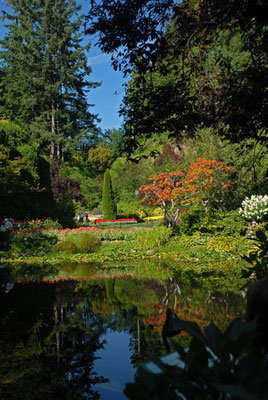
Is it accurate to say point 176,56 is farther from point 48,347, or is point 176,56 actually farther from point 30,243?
point 30,243

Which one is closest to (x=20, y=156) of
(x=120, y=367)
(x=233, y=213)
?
(x=233, y=213)

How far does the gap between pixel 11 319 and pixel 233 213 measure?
10.3 m

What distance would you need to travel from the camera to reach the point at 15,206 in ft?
59.7

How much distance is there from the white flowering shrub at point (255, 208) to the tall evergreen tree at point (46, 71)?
30.8 m

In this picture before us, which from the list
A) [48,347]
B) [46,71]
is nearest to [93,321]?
[48,347]

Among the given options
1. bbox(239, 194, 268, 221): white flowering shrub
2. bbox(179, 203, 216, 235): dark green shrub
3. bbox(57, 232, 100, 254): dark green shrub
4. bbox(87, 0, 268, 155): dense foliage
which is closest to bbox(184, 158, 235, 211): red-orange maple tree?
bbox(179, 203, 216, 235): dark green shrub

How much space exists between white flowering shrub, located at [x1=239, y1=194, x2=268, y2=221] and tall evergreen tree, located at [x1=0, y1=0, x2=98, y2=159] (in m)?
30.8

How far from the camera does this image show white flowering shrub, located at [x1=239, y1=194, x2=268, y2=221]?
11703mm

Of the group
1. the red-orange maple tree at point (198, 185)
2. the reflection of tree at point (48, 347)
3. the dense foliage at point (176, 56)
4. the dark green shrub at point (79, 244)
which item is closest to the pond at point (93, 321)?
the reflection of tree at point (48, 347)

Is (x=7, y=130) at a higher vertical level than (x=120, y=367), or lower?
higher

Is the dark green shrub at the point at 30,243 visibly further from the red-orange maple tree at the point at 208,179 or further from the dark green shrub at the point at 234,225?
the dark green shrub at the point at 234,225

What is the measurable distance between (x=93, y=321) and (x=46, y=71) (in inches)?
1566

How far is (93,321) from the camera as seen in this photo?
190 inches

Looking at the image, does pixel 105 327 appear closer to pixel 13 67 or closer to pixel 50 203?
pixel 50 203
